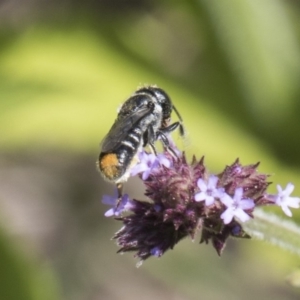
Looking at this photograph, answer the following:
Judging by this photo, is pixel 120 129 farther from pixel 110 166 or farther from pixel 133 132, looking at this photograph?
pixel 110 166

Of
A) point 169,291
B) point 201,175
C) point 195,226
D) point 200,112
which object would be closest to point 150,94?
point 201,175

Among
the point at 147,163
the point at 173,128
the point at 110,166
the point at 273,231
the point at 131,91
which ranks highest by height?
the point at 131,91

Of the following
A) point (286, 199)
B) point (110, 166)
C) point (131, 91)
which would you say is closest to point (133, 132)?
point (110, 166)

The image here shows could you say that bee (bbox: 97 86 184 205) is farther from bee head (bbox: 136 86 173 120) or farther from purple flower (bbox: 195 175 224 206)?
purple flower (bbox: 195 175 224 206)

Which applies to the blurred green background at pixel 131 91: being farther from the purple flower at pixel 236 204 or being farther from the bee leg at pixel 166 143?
the purple flower at pixel 236 204

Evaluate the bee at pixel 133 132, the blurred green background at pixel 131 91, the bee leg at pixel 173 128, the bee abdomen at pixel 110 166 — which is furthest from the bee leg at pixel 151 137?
the blurred green background at pixel 131 91
